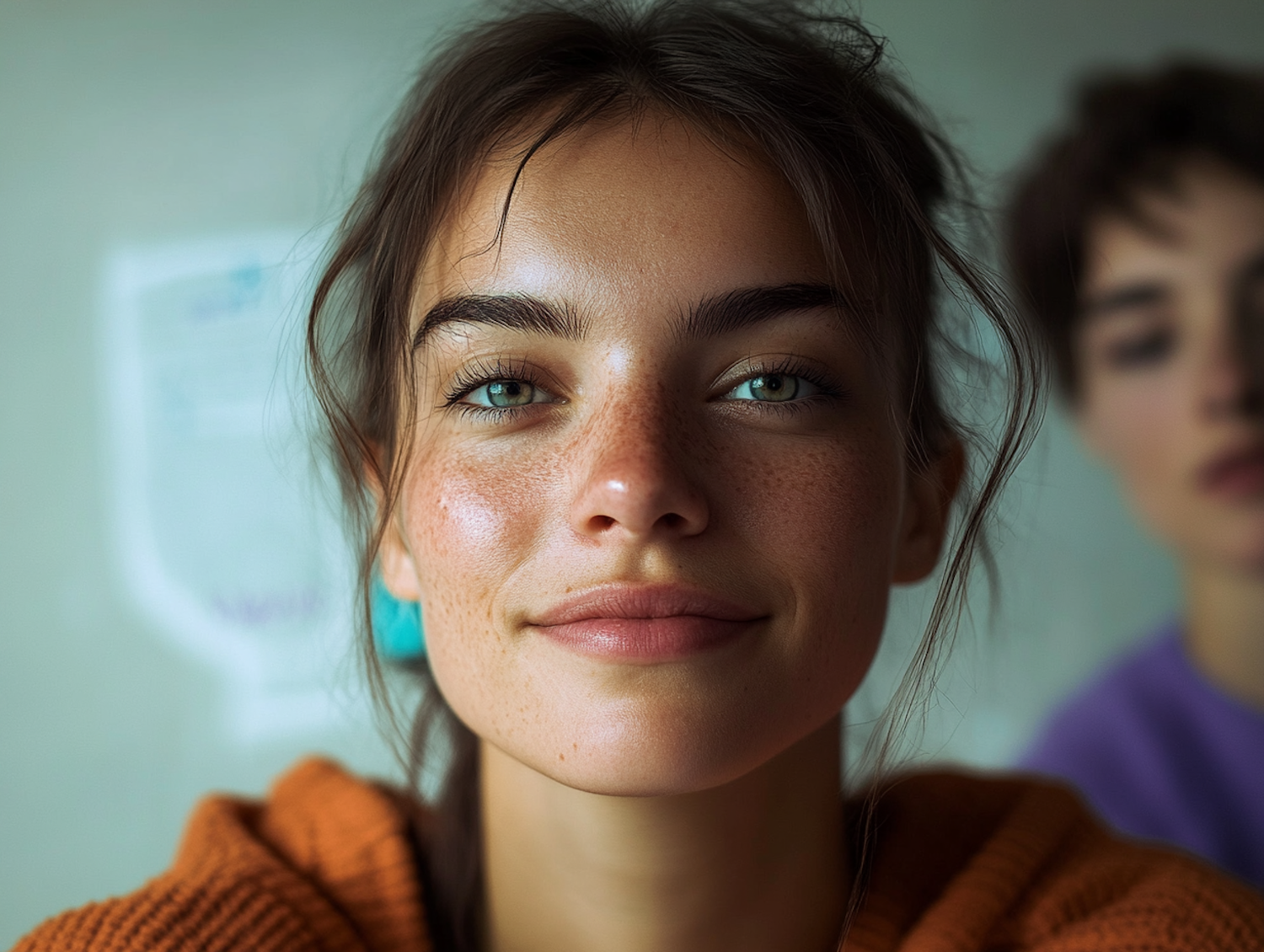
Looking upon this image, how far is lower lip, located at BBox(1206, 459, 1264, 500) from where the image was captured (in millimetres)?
1537

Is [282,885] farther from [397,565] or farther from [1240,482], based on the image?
[1240,482]

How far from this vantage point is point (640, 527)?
68 centimetres

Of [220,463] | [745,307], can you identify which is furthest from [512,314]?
[220,463]

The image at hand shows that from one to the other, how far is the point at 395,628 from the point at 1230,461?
3.77ft

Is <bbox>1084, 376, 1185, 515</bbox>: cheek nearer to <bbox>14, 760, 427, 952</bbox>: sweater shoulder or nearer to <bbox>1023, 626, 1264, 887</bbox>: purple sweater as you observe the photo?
<bbox>1023, 626, 1264, 887</bbox>: purple sweater

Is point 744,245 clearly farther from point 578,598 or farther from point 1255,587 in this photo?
point 1255,587

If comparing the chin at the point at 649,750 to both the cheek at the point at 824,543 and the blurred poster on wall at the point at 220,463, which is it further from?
the blurred poster on wall at the point at 220,463

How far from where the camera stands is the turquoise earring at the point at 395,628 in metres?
1.09

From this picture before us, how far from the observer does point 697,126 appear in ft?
2.54

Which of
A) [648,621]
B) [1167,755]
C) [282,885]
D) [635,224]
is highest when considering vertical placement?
[635,224]

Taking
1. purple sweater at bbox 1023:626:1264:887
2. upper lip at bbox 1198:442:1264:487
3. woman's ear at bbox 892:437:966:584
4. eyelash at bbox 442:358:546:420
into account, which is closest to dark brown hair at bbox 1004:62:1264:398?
upper lip at bbox 1198:442:1264:487

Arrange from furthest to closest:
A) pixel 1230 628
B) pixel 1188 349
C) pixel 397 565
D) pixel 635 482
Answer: pixel 1230 628 → pixel 1188 349 → pixel 397 565 → pixel 635 482

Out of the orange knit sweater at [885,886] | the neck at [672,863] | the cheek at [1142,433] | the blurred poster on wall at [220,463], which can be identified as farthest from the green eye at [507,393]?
the cheek at [1142,433]

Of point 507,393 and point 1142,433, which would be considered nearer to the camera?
point 507,393
